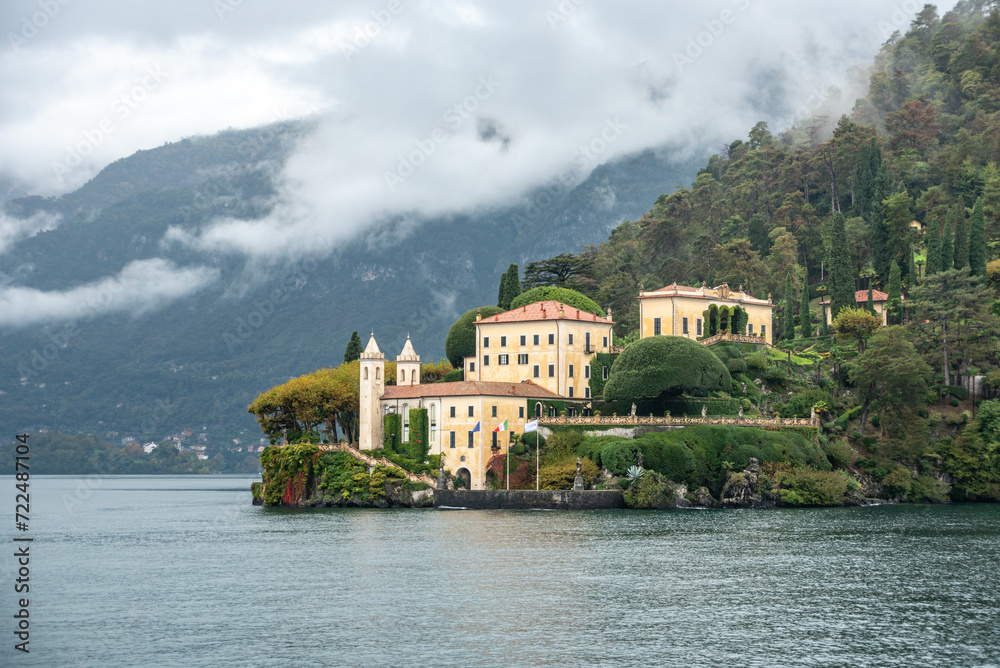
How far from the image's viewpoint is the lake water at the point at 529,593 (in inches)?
1444

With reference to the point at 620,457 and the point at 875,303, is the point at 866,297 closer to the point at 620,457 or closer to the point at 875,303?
the point at 875,303

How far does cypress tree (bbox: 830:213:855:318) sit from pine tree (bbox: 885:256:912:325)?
3.83 meters

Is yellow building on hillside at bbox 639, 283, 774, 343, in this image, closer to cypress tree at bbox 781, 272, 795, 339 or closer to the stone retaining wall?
cypress tree at bbox 781, 272, 795, 339

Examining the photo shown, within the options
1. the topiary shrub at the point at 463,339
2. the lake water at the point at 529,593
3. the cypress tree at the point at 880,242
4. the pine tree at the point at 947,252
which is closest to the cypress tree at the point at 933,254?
the pine tree at the point at 947,252

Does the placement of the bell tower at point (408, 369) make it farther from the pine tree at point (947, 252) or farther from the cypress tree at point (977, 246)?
the cypress tree at point (977, 246)

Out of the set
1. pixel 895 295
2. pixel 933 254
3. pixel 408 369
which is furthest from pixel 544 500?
pixel 933 254

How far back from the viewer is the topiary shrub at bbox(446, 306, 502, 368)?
11031cm

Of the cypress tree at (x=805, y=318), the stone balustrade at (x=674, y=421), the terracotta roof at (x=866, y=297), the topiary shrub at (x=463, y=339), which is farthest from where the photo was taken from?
the cypress tree at (x=805, y=318)

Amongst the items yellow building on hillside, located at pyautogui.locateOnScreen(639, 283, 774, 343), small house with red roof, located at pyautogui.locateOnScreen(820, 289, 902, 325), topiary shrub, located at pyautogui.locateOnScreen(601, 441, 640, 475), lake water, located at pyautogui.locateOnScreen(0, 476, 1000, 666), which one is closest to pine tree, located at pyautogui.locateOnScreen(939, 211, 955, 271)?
small house with red roof, located at pyautogui.locateOnScreen(820, 289, 902, 325)

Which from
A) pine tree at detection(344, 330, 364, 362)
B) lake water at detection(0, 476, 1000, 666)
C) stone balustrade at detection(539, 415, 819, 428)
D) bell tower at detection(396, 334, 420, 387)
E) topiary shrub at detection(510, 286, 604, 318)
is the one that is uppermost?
topiary shrub at detection(510, 286, 604, 318)

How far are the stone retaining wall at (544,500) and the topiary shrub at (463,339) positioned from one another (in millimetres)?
25865

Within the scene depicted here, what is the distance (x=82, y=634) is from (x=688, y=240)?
131863mm

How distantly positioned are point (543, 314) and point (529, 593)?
5822 centimetres

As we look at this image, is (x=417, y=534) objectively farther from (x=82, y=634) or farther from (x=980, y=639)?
(x=980, y=639)
